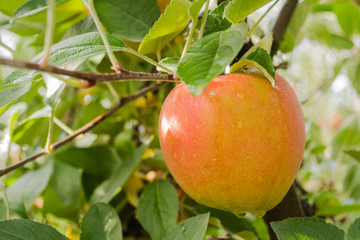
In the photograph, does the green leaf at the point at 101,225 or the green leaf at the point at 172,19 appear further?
the green leaf at the point at 101,225

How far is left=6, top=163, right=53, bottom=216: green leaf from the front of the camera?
0.65m

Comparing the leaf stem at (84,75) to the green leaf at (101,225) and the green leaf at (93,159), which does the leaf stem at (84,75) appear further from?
the green leaf at (93,159)

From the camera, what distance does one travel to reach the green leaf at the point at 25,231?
395mm

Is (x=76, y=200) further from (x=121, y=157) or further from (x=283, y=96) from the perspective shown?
(x=283, y=96)

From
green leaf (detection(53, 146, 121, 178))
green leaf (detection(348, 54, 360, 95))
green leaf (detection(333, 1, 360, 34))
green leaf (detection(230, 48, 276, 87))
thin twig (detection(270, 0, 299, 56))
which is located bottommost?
green leaf (detection(53, 146, 121, 178))

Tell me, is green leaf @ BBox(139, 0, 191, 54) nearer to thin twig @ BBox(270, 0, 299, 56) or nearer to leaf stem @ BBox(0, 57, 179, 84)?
leaf stem @ BBox(0, 57, 179, 84)

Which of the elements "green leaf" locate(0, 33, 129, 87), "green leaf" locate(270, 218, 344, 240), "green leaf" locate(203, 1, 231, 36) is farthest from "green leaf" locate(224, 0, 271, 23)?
"green leaf" locate(270, 218, 344, 240)

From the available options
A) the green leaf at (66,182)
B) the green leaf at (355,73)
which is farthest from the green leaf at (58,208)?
the green leaf at (355,73)

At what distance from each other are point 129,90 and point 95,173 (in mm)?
195

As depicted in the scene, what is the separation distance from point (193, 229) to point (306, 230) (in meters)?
0.11

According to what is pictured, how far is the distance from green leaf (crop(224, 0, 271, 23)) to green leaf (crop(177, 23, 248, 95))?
0.05 m

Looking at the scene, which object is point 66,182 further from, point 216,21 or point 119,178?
point 216,21

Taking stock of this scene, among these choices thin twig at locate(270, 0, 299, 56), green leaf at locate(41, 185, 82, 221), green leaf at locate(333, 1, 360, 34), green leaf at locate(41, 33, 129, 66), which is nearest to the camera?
green leaf at locate(41, 33, 129, 66)

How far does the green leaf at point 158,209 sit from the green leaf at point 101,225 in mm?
60
